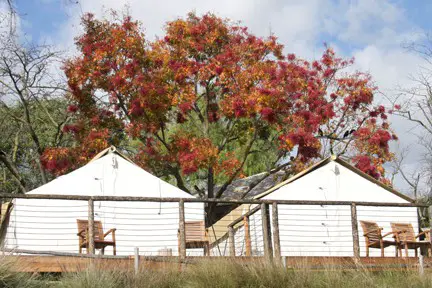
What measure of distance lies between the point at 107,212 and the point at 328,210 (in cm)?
485

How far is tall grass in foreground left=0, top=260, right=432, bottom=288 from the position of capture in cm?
767

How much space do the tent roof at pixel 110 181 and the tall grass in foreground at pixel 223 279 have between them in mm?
5380

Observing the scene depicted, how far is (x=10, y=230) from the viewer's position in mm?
13070

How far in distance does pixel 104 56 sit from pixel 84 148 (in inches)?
99.7

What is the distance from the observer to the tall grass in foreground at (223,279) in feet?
25.2

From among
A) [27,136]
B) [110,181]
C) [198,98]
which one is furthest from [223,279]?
[27,136]

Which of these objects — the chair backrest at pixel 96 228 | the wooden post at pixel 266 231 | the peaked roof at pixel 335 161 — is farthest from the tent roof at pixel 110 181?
the wooden post at pixel 266 231

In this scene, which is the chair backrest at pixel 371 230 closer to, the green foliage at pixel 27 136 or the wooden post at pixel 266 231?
the wooden post at pixel 266 231

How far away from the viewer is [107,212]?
12914 mm

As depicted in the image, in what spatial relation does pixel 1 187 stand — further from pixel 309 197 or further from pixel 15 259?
pixel 15 259

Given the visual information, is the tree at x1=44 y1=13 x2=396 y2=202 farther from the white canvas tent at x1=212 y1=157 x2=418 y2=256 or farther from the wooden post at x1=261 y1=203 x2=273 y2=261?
the wooden post at x1=261 y1=203 x2=273 y2=261

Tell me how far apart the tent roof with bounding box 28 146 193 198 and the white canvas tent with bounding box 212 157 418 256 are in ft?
7.40

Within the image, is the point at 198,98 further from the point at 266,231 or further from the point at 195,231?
the point at 266,231

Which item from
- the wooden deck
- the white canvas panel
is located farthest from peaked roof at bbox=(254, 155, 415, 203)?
the wooden deck
